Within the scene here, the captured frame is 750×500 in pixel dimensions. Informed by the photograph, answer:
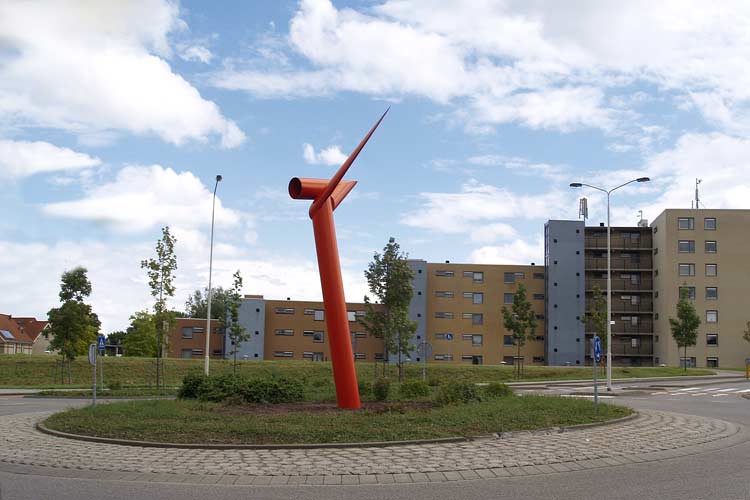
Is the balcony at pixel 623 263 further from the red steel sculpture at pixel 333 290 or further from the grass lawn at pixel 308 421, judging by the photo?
the red steel sculpture at pixel 333 290

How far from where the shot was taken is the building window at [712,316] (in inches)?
2712

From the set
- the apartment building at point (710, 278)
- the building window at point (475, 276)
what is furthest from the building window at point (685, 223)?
the building window at point (475, 276)

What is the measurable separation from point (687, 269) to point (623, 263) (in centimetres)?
640

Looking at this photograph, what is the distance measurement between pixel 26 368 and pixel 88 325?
10490mm

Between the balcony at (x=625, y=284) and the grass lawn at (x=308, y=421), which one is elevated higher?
the balcony at (x=625, y=284)

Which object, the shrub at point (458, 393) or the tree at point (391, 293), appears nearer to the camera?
the shrub at point (458, 393)

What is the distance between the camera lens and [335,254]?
18797 mm

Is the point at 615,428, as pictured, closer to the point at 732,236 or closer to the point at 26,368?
the point at 26,368

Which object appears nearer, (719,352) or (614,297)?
(719,352)

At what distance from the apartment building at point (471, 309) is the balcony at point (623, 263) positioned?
198 inches

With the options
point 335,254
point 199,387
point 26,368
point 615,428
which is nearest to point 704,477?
point 615,428

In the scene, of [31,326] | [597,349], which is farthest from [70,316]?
[31,326]

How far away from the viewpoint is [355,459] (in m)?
11.7

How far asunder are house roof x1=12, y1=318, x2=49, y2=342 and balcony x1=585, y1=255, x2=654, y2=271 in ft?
234
